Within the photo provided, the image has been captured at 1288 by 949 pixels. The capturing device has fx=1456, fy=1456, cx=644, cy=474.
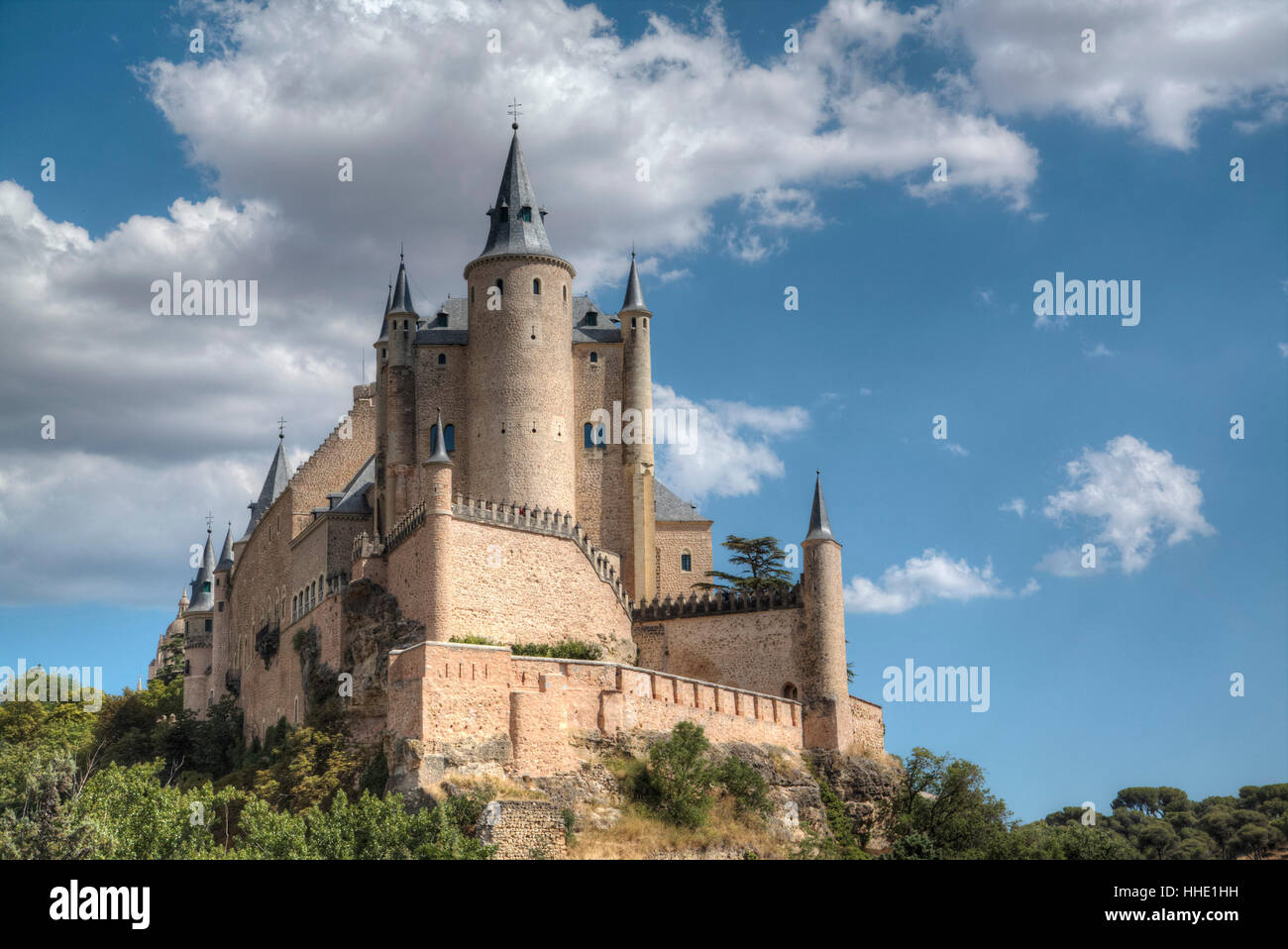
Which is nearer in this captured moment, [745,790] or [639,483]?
[745,790]

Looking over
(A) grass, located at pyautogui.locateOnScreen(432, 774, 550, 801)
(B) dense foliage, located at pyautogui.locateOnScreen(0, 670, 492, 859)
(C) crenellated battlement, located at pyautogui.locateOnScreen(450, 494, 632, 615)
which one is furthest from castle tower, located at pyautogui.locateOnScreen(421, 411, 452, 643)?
(A) grass, located at pyautogui.locateOnScreen(432, 774, 550, 801)

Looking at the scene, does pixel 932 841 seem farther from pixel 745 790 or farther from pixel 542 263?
pixel 542 263

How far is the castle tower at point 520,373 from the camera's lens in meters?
61.7

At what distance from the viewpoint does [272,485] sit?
79938mm

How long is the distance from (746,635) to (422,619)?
14.3 metres

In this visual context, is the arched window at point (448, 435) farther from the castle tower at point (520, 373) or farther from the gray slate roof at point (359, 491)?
the gray slate roof at point (359, 491)

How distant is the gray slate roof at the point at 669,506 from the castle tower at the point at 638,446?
1.77m

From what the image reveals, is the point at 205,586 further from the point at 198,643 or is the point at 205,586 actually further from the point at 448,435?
the point at 448,435

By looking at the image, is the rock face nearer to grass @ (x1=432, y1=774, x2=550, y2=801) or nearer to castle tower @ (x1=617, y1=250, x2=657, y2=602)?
castle tower @ (x1=617, y1=250, x2=657, y2=602)

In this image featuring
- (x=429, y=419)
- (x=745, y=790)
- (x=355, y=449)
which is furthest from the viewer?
(x=355, y=449)

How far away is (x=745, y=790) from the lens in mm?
50906

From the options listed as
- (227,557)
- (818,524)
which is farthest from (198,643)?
(818,524)

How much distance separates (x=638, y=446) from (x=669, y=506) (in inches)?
191
